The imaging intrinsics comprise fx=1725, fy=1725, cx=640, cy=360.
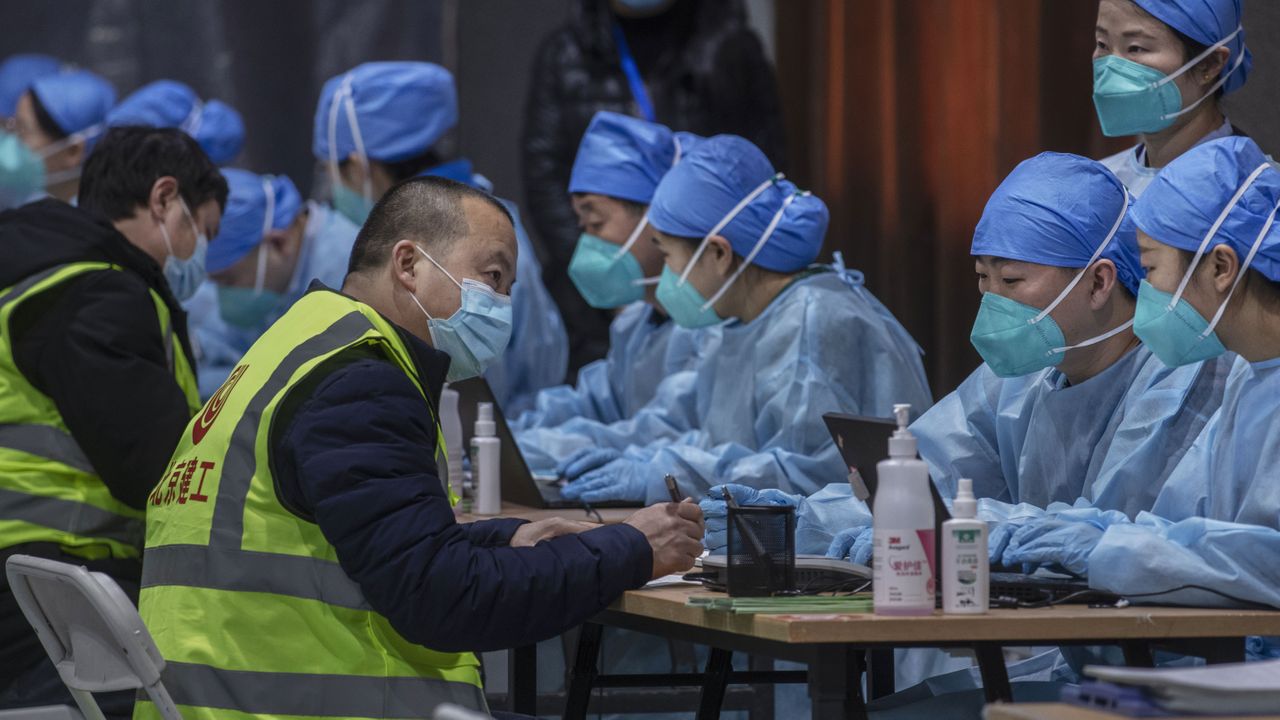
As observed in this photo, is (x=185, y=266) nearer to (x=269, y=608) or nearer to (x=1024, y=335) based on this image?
(x=269, y=608)

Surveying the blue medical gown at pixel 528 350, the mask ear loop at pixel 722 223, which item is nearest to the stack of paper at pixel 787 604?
the mask ear loop at pixel 722 223

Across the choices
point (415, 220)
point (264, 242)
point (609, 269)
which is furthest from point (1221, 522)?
point (264, 242)

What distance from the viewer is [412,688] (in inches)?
94.2

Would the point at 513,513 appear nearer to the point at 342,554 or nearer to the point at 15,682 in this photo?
the point at 15,682

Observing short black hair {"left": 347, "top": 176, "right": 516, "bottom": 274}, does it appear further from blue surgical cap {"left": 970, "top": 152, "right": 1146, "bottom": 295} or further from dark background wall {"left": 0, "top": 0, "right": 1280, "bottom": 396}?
dark background wall {"left": 0, "top": 0, "right": 1280, "bottom": 396}

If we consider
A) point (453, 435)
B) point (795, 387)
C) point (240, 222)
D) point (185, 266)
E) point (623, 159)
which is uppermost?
point (623, 159)

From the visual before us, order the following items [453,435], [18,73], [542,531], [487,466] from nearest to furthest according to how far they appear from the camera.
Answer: [542,531], [487,466], [453,435], [18,73]

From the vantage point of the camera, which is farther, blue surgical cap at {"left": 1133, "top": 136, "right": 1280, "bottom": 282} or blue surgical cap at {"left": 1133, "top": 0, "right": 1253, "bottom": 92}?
blue surgical cap at {"left": 1133, "top": 0, "right": 1253, "bottom": 92}

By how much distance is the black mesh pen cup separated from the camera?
8.27ft

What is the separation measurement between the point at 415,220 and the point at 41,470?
1.12 meters

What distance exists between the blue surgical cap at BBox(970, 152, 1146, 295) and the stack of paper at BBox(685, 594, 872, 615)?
88 centimetres

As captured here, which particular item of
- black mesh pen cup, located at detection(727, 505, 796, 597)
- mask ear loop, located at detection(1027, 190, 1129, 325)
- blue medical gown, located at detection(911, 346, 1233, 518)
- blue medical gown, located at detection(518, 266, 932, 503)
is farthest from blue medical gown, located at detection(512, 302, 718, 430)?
black mesh pen cup, located at detection(727, 505, 796, 597)

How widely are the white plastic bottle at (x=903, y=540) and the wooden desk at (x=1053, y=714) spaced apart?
369 millimetres

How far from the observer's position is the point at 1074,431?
10.3 ft
